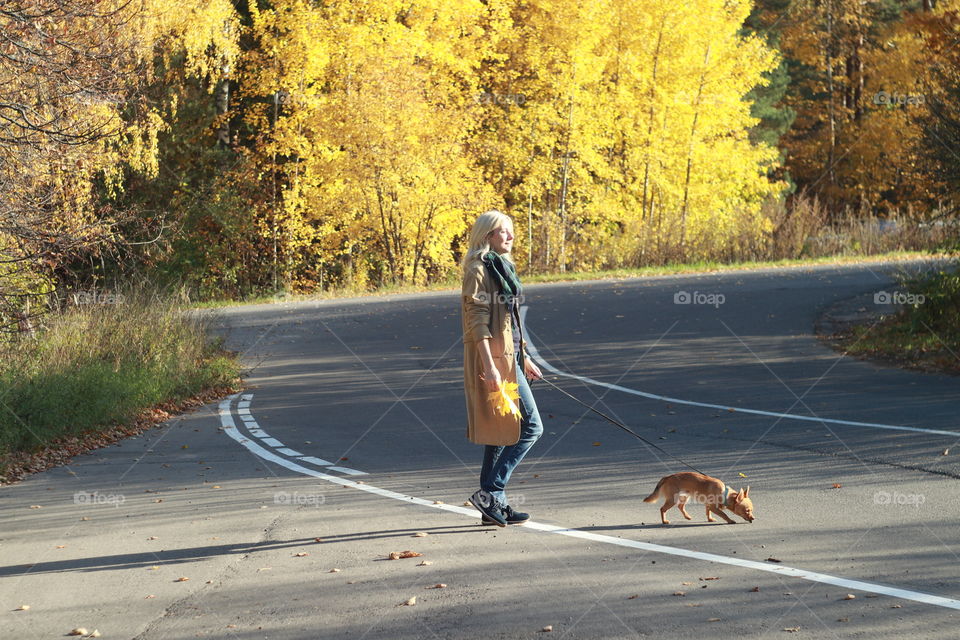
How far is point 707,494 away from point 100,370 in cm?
897

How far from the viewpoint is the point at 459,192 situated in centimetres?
3684

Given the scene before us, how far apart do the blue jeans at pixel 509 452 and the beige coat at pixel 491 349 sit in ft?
0.55

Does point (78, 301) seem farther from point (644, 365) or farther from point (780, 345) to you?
point (780, 345)

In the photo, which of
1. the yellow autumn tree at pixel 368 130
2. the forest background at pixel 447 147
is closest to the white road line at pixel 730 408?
the forest background at pixel 447 147

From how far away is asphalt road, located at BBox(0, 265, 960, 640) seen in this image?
574 centimetres

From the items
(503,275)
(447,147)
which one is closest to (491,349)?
(503,275)

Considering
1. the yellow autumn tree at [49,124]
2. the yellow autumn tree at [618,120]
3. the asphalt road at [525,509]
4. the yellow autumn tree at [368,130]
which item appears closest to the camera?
the asphalt road at [525,509]

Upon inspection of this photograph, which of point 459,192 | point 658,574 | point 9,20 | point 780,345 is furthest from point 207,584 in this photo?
point 459,192

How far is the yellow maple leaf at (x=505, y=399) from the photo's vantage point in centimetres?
738

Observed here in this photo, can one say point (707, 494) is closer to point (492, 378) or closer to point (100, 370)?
point (492, 378)

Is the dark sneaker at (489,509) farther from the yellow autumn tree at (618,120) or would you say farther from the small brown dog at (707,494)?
the yellow autumn tree at (618,120)

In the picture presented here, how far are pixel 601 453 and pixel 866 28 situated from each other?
51868 mm

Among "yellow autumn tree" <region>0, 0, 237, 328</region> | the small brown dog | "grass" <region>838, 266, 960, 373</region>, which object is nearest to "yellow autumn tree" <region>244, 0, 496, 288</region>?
"yellow autumn tree" <region>0, 0, 237, 328</region>

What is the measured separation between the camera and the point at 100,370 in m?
13.8
